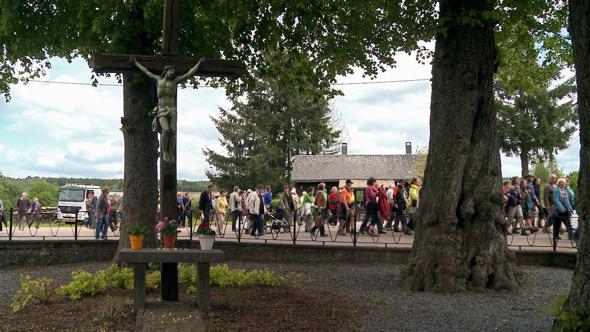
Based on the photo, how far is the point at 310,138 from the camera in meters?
46.5

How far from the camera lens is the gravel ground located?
802cm

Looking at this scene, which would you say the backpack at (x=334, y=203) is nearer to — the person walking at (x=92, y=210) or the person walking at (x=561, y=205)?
the person walking at (x=561, y=205)

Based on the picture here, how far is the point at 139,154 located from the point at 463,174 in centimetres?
664

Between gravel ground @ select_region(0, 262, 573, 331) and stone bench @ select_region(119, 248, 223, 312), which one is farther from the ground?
stone bench @ select_region(119, 248, 223, 312)

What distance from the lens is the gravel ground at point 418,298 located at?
8.02 m

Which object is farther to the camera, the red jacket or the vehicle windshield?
the vehicle windshield

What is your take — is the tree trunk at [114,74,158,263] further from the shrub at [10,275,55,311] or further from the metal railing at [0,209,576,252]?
the shrub at [10,275,55,311]

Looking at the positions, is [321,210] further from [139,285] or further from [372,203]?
Answer: [139,285]

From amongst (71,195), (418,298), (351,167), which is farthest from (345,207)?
(351,167)

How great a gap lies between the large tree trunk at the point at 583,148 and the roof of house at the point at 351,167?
3927 centimetres

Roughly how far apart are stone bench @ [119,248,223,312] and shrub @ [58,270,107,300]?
193 cm

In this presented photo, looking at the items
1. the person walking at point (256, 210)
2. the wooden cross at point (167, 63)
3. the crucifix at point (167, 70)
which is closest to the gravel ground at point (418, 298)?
the wooden cross at point (167, 63)

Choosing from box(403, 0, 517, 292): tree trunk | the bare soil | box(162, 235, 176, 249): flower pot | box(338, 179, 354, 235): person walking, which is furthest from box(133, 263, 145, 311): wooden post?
box(338, 179, 354, 235): person walking

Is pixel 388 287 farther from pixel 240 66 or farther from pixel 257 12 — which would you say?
pixel 257 12
